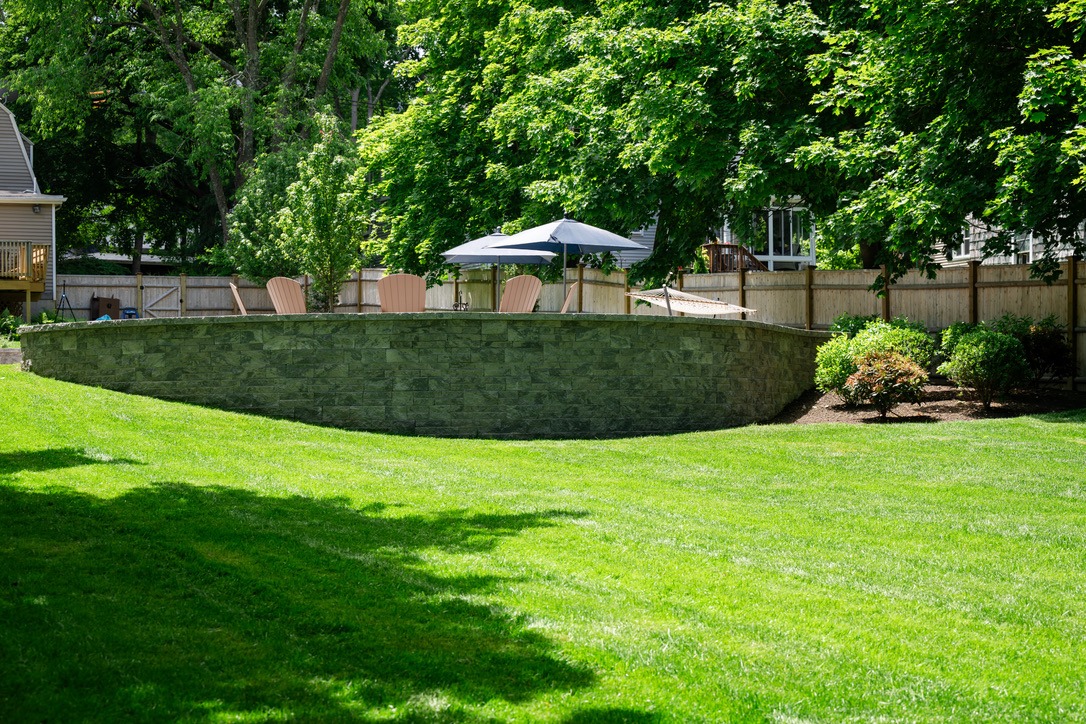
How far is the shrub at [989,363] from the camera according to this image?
16.8m

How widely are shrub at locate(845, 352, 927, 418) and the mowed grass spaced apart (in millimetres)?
4732

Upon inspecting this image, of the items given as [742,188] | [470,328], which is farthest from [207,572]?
[742,188]

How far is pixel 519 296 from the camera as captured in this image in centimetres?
1719

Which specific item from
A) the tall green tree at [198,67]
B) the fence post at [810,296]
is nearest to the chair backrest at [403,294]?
the fence post at [810,296]

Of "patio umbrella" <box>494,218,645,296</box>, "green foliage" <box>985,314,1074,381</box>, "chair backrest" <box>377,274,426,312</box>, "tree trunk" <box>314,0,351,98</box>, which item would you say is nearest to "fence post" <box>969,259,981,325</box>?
"green foliage" <box>985,314,1074,381</box>

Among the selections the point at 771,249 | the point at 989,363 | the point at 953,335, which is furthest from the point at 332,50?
the point at 989,363

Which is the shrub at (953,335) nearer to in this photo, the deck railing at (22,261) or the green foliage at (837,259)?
the green foliage at (837,259)

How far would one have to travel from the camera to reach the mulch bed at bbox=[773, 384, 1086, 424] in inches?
650

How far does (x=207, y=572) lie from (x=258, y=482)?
340 cm

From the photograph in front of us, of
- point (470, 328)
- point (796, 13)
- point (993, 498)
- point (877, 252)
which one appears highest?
point (796, 13)

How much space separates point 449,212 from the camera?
82.0 feet

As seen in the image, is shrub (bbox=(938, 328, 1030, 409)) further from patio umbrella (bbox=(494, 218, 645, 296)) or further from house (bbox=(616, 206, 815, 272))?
house (bbox=(616, 206, 815, 272))

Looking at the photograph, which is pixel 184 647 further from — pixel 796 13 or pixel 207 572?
pixel 796 13

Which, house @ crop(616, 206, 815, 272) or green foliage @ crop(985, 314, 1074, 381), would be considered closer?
green foliage @ crop(985, 314, 1074, 381)
